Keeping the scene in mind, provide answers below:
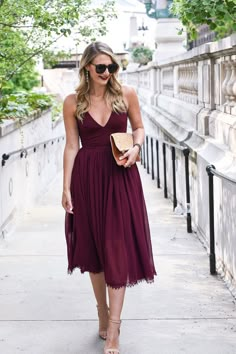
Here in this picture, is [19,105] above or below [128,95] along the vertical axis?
below

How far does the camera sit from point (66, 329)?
214 inches

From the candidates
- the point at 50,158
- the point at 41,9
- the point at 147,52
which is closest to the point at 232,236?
the point at 41,9

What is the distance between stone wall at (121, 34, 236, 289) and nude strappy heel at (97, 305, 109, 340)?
1.47 metres

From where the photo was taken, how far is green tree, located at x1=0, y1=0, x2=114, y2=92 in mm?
10590

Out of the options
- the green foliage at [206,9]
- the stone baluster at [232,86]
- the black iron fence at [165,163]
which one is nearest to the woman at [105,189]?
the green foliage at [206,9]

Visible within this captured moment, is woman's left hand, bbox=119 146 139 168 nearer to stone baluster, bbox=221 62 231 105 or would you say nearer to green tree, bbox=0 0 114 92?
stone baluster, bbox=221 62 231 105

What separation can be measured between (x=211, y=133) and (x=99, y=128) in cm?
374

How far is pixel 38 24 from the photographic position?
10.5 metres

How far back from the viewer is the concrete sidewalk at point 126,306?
5.11 metres

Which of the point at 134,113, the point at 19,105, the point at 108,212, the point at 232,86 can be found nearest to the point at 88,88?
the point at 134,113

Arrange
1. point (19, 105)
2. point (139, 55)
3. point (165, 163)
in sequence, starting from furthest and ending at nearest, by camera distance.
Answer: point (139, 55), point (19, 105), point (165, 163)

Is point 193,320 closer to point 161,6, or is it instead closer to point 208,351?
point 208,351

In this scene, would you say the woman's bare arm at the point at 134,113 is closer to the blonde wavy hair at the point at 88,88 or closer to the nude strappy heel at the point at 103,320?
the blonde wavy hair at the point at 88,88

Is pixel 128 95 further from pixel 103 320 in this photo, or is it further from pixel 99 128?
pixel 103 320
